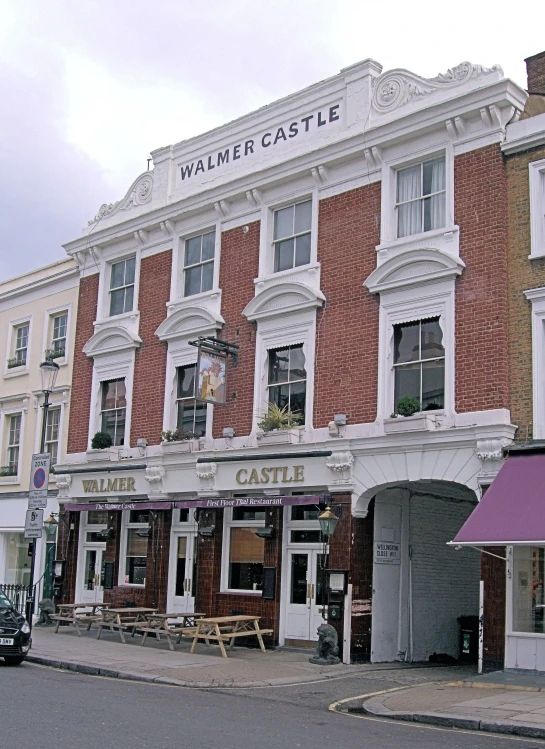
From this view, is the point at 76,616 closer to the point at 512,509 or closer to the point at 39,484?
the point at 39,484

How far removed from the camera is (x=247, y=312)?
21.2 m

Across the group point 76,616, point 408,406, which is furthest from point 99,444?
point 408,406

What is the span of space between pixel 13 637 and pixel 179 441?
7183mm

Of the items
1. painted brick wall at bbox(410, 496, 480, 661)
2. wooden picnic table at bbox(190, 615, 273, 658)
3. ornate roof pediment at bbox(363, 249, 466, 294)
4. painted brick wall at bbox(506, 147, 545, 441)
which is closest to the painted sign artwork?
ornate roof pediment at bbox(363, 249, 466, 294)

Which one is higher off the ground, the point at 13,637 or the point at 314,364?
the point at 314,364

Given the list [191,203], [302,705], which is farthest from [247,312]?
[302,705]

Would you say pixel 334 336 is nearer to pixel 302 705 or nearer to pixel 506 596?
pixel 506 596

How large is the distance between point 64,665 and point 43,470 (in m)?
5.48

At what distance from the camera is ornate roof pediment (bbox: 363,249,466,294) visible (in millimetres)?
17531

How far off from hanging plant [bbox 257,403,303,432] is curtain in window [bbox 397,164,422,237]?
4.56 m

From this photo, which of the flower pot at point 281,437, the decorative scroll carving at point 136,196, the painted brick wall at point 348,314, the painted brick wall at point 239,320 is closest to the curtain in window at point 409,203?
the painted brick wall at point 348,314

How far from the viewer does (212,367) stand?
68.3 ft

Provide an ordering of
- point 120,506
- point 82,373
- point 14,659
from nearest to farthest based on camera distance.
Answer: point 14,659 < point 120,506 < point 82,373

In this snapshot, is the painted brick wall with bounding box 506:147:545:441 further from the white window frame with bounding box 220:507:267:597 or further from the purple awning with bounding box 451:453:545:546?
the white window frame with bounding box 220:507:267:597
